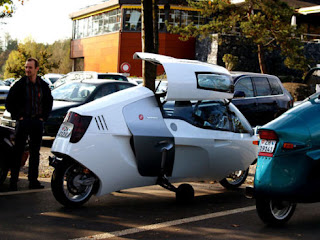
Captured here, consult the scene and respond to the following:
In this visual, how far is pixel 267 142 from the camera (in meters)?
Answer: 6.04

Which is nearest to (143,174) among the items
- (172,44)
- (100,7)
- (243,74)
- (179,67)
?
(179,67)

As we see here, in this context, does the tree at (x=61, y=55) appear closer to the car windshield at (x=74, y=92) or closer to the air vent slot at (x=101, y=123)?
the car windshield at (x=74, y=92)

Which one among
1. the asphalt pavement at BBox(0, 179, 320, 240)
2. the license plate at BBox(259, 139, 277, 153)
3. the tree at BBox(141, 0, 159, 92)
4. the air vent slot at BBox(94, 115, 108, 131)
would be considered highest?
the tree at BBox(141, 0, 159, 92)

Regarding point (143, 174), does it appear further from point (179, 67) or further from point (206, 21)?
point (206, 21)

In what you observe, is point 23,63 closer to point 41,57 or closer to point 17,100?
point 41,57

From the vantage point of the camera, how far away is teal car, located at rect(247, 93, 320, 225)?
5.81m

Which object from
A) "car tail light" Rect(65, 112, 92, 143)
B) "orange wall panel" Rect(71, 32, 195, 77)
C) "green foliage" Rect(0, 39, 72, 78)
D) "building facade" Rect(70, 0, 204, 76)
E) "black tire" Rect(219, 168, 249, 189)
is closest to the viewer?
"car tail light" Rect(65, 112, 92, 143)

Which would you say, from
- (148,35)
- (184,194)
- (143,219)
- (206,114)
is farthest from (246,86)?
(143,219)

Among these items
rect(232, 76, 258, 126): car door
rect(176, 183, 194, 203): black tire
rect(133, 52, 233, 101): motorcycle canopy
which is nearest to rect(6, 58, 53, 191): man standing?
rect(133, 52, 233, 101): motorcycle canopy

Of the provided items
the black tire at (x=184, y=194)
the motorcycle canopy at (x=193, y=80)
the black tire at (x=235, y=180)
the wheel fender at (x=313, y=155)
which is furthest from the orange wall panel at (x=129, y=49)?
the wheel fender at (x=313, y=155)

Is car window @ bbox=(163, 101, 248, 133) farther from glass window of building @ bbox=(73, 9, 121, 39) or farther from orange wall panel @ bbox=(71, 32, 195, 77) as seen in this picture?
glass window of building @ bbox=(73, 9, 121, 39)

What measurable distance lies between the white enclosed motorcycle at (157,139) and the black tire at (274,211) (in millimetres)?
1501

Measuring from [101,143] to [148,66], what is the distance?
6.70 metres

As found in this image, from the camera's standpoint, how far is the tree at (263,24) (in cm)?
3684
